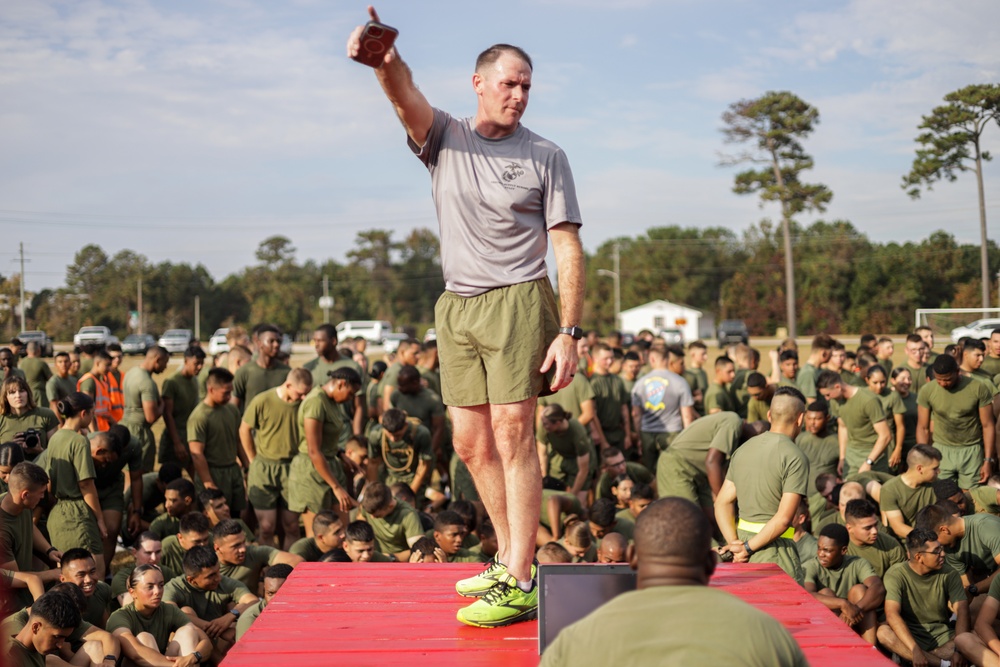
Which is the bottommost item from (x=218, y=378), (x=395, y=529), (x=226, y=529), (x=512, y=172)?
(x=395, y=529)

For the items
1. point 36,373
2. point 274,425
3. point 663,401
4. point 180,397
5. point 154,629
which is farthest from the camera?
point 36,373

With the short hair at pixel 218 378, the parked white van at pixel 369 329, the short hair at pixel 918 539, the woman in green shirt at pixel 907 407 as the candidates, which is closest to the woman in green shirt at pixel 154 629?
the short hair at pixel 218 378

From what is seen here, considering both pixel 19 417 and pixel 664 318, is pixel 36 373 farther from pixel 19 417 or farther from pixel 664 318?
pixel 664 318

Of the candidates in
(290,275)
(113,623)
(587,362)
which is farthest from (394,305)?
A: (113,623)

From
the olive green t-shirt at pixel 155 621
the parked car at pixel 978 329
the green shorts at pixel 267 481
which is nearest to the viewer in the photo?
the olive green t-shirt at pixel 155 621

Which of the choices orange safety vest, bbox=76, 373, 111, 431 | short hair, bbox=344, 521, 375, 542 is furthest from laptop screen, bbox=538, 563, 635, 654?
orange safety vest, bbox=76, 373, 111, 431

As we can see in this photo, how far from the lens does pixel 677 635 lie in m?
2.14

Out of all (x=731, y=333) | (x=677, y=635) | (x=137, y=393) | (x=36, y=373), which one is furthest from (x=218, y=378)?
(x=731, y=333)

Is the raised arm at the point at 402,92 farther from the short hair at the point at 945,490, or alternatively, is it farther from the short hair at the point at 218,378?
the short hair at the point at 218,378

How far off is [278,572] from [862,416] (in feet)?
19.5

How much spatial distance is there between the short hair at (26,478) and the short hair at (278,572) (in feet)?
5.18

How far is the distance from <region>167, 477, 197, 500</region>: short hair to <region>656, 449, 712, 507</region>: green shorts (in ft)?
13.0

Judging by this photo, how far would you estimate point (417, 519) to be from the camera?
7.88 meters

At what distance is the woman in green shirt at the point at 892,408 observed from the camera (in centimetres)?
997
